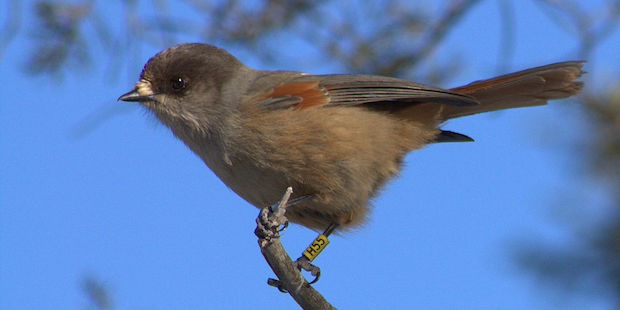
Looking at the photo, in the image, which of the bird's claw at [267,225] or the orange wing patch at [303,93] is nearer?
the bird's claw at [267,225]

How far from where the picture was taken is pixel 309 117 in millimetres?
4582

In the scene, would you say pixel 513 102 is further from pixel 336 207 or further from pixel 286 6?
pixel 286 6

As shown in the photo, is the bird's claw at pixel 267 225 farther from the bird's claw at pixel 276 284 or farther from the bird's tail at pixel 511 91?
the bird's tail at pixel 511 91

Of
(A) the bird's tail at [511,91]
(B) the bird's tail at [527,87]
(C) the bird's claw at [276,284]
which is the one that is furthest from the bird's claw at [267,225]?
(B) the bird's tail at [527,87]

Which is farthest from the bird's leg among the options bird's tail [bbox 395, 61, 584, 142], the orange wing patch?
bird's tail [bbox 395, 61, 584, 142]

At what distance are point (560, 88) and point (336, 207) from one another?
156cm

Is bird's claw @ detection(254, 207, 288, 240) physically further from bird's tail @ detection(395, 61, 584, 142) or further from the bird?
bird's tail @ detection(395, 61, 584, 142)

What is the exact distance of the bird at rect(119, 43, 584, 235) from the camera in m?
4.46

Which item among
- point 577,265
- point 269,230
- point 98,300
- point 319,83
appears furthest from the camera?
point 577,265

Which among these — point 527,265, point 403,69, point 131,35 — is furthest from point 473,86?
point 131,35

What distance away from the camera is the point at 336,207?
15.2 ft

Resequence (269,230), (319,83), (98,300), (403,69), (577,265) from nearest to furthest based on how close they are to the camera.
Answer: (269,230), (98,300), (319,83), (577,265), (403,69)

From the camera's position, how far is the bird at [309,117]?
446 cm

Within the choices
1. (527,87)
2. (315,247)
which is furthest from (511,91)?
(315,247)
